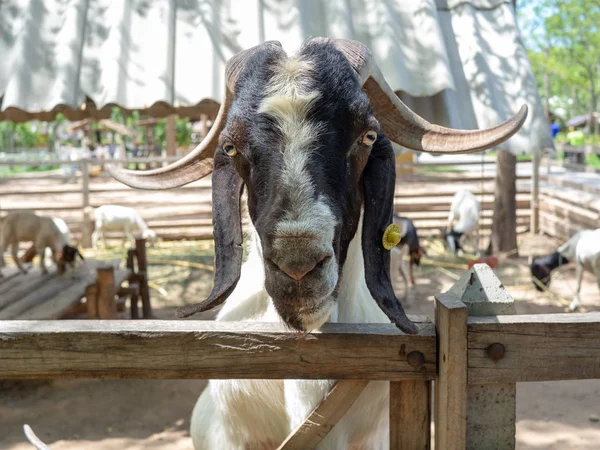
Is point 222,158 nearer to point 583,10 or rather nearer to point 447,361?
point 447,361

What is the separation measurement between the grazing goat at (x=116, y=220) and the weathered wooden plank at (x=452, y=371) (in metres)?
10.8

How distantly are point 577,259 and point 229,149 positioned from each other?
7.46m

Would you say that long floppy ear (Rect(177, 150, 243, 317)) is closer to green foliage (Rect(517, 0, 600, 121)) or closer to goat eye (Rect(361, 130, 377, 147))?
goat eye (Rect(361, 130, 377, 147))

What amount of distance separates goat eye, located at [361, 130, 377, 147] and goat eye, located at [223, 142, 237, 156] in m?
0.40

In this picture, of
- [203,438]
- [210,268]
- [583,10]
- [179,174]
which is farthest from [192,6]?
[583,10]

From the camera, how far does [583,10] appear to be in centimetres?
2767

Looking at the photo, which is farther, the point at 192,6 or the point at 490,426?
the point at 192,6

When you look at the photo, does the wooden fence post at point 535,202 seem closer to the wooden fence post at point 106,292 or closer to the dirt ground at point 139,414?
the dirt ground at point 139,414

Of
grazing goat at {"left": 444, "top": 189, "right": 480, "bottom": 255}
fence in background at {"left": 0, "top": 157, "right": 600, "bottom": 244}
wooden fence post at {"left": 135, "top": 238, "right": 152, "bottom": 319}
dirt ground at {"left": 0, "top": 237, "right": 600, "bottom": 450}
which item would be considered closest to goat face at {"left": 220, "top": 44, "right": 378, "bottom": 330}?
dirt ground at {"left": 0, "top": 237, "right": 600, "bottom": 450}

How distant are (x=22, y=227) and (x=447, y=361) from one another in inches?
274

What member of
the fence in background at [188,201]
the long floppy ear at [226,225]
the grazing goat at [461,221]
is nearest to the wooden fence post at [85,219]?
the fence in background at [188,201]

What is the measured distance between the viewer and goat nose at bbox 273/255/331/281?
1.53m

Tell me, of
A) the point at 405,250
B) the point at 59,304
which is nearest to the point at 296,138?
the point at 59,304

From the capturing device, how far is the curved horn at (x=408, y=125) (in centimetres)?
211
